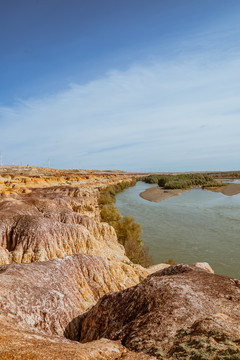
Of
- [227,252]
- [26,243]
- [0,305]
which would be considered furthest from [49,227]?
[227,252]

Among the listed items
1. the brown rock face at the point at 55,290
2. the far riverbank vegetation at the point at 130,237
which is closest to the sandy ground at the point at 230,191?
the far riverbank vegetation at the point at 130,237

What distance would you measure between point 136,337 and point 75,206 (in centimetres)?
2271

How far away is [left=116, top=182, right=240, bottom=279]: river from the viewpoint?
27.4 metres

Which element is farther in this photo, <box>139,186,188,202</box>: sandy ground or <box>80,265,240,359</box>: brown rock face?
<box>139,186,188,202</box>: sandy ground

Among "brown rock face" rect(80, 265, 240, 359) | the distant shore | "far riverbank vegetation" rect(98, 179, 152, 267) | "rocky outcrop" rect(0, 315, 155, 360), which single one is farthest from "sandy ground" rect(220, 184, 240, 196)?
"rocky outcrop" rect(0, 315, 155, 360)

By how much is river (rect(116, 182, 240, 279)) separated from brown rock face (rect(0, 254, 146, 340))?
19.0m

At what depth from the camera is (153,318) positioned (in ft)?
16.2

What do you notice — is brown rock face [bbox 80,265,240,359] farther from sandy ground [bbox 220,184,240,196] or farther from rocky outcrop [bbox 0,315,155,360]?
sandy ground [bbox 220,184,240,196]

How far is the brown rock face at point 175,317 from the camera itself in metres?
4.00

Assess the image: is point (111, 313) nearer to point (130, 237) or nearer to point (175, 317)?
point (175, 317)

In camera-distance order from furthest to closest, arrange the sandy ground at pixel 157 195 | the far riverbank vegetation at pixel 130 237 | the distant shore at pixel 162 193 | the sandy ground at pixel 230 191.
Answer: the sandy ground at pixel 230 191 → the distant shore at pixel 162 193 → the sandy ground at pixel 157 195 → the far riverbank vegetation at pixel 130 237

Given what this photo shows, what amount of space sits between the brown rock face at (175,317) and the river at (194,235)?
67.9ft

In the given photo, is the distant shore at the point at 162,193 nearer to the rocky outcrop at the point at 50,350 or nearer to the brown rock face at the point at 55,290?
the brown rock face at the point at 55,290

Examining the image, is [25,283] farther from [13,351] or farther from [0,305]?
[13,351]
